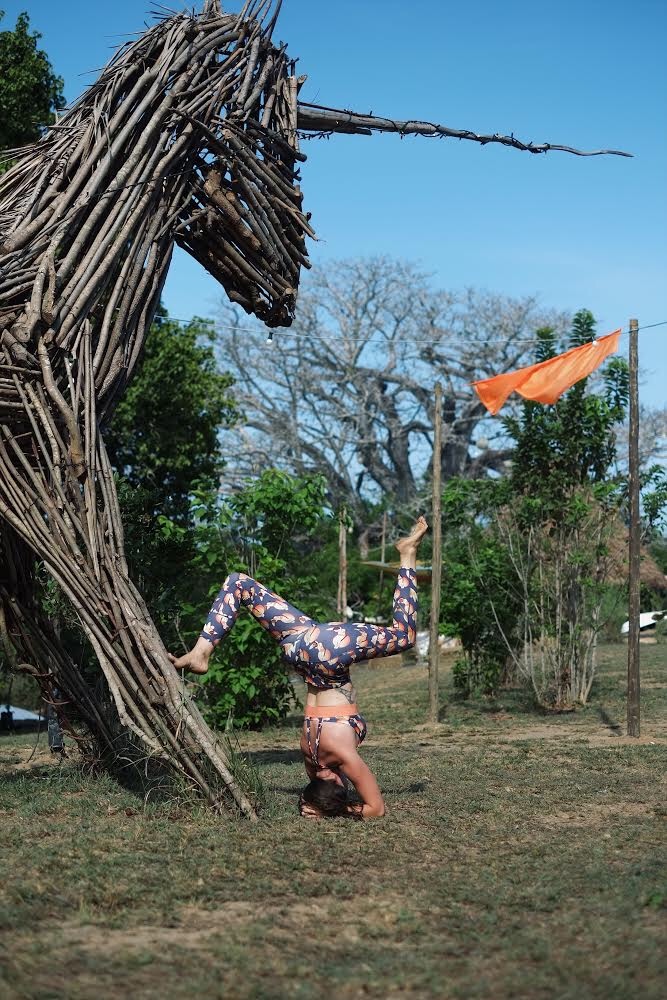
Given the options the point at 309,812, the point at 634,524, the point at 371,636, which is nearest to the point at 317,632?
the point at 371,636

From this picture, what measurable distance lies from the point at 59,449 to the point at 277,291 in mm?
1982

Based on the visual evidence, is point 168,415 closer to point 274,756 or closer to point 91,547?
point 274,756

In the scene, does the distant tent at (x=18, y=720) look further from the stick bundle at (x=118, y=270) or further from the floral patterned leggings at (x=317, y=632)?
the floral patterned leggings at (x=317, y=632)

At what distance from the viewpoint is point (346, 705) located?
6.16 m

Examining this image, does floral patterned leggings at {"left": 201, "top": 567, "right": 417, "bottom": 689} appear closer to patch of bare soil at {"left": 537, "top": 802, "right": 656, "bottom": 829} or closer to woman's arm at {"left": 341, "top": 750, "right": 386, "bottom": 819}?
woman's arm at {"left": 341, "top": 750, "right": 386, "bottom": 819}

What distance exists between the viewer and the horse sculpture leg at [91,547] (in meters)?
5.63

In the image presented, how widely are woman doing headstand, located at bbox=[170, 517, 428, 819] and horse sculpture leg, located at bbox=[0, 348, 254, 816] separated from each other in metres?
0.34

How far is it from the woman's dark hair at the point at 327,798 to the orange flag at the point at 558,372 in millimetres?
5809

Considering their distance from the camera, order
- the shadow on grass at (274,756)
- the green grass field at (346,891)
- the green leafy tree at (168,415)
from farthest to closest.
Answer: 1. the green leafy tree at (168,415)
2. the shadow on grass at (274,756)
3. the green grass field at (346,891)

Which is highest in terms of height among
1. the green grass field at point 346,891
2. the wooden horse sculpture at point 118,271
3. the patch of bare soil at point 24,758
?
the wooden horse sculpture at point 118,271

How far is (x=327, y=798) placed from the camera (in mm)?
6043

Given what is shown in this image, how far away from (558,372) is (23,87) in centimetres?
836

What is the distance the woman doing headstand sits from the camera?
6020mm

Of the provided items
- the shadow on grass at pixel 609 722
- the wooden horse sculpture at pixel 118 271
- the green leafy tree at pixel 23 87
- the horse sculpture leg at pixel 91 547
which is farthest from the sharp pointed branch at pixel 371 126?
the green leafy tree at pixel 23 87
